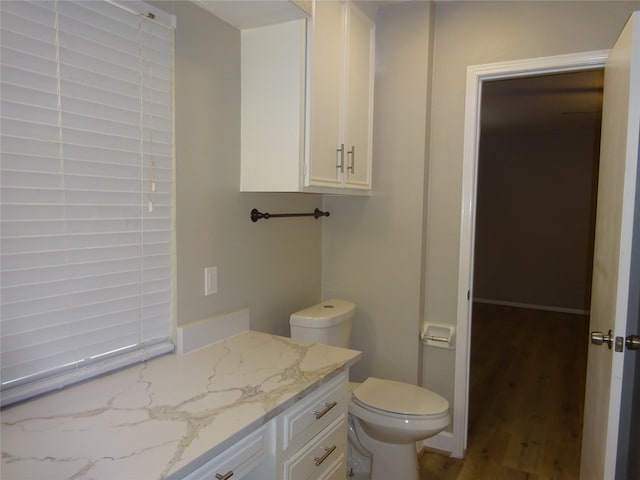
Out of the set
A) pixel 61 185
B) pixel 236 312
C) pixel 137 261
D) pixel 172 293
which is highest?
pixel 61 185

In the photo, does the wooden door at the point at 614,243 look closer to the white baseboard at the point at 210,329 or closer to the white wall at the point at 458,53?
the white wall at the point at 458,53

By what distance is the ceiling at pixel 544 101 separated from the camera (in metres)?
3.48

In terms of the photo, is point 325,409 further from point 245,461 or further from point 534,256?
point 534,256

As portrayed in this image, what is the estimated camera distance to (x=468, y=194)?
2.40 m

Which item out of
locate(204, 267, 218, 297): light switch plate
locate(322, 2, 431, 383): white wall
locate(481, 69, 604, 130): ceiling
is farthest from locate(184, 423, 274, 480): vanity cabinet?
locate(481, 69, 604, 130): ceiling

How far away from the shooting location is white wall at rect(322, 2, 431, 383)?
2406mm

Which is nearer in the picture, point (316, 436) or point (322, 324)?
point (316, 436)

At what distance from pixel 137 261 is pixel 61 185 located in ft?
1.19

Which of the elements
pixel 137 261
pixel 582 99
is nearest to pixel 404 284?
pixel 137 261

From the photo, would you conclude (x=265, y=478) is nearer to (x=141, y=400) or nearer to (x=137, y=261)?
(x=141, y=400)

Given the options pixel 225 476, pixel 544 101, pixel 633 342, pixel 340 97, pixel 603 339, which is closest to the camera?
pixel 225 476

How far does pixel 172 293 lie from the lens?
1716 millimetres

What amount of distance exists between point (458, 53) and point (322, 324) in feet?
5.16

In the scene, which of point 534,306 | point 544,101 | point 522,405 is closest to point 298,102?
point 522,405
